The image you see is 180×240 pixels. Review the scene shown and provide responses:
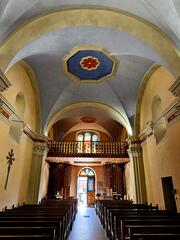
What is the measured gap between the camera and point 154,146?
8508 millimetres

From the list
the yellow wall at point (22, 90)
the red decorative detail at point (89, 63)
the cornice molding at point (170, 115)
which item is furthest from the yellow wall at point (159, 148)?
the yellow wall at point (22, 90)

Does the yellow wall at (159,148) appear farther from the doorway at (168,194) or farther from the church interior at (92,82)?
the doorway at (168,194)

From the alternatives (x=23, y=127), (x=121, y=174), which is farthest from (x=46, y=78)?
(x=121, y=174)

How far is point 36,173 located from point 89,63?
650 centimetres

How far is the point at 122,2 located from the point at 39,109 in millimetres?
7030

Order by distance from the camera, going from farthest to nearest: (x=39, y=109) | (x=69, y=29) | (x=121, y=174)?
(x=121, y=174) → (x=39, y=109) → (x=69, y=29)

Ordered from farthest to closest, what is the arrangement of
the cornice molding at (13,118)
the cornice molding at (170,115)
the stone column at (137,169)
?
the stone column at (137,169)
the cornice molding at (13,118)
the cornice molding at (170,115)

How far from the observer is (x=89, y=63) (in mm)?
8727

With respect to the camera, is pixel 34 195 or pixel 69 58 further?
pixel 34 195

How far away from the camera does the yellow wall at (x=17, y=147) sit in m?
6.46

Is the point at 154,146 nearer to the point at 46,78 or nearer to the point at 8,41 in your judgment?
the point at 46,78

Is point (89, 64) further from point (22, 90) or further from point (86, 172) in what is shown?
point (86, 172)

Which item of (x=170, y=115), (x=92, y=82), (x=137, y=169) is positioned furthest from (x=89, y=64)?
(x=137, y=169)

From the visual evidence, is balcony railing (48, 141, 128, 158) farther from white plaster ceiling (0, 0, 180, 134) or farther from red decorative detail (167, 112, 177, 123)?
red decorative detail (167, 112, 177, 123)
